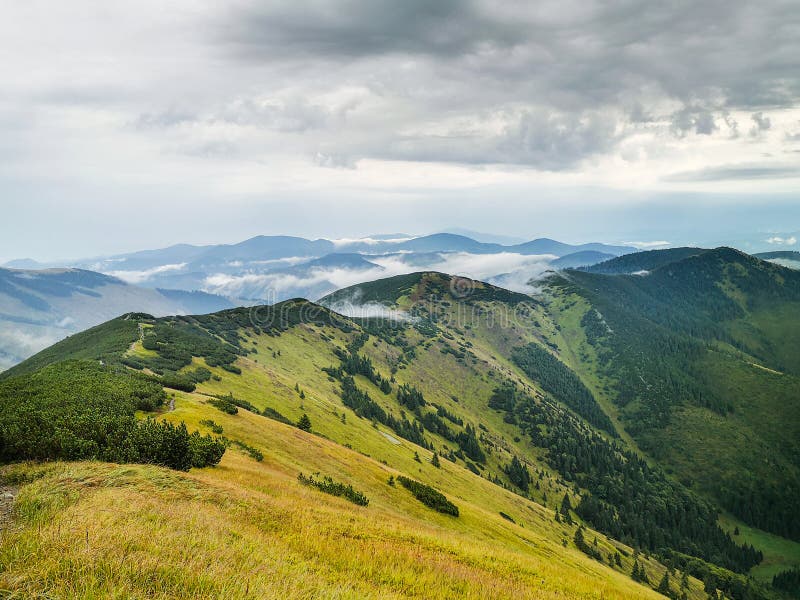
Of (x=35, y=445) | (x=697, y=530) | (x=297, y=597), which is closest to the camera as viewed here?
(x=297, y=597)

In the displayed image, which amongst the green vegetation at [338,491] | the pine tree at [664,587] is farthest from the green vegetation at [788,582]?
the green vegetation at [338,491]

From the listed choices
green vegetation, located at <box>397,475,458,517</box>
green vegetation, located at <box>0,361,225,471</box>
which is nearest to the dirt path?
green vegetation, located at <box>0,361,225,471</box>

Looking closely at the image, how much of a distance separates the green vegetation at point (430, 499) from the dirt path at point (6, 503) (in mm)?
37974

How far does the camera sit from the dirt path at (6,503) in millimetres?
12102

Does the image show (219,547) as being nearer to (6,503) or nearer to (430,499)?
(6,503)

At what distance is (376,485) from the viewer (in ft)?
146

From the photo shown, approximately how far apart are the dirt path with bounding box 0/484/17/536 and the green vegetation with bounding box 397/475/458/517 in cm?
3797

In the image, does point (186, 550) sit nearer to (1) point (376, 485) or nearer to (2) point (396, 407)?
(1) point (376, 485)

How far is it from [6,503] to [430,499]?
39.7 meters

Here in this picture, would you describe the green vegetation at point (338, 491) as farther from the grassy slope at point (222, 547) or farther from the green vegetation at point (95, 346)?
the green vegetation at point (95, 346)

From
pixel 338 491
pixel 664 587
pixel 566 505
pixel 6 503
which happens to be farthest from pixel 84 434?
pixel 566 505

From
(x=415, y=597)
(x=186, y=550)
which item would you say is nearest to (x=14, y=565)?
(x=186, y=550)

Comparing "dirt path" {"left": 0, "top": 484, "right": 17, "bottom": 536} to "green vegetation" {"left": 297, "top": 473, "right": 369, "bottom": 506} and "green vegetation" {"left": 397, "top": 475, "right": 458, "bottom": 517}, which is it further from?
"green vegetation" {"left": 397, "top": 475, "right": 458, "bottom": 517}

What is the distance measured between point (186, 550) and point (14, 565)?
3.59 m
